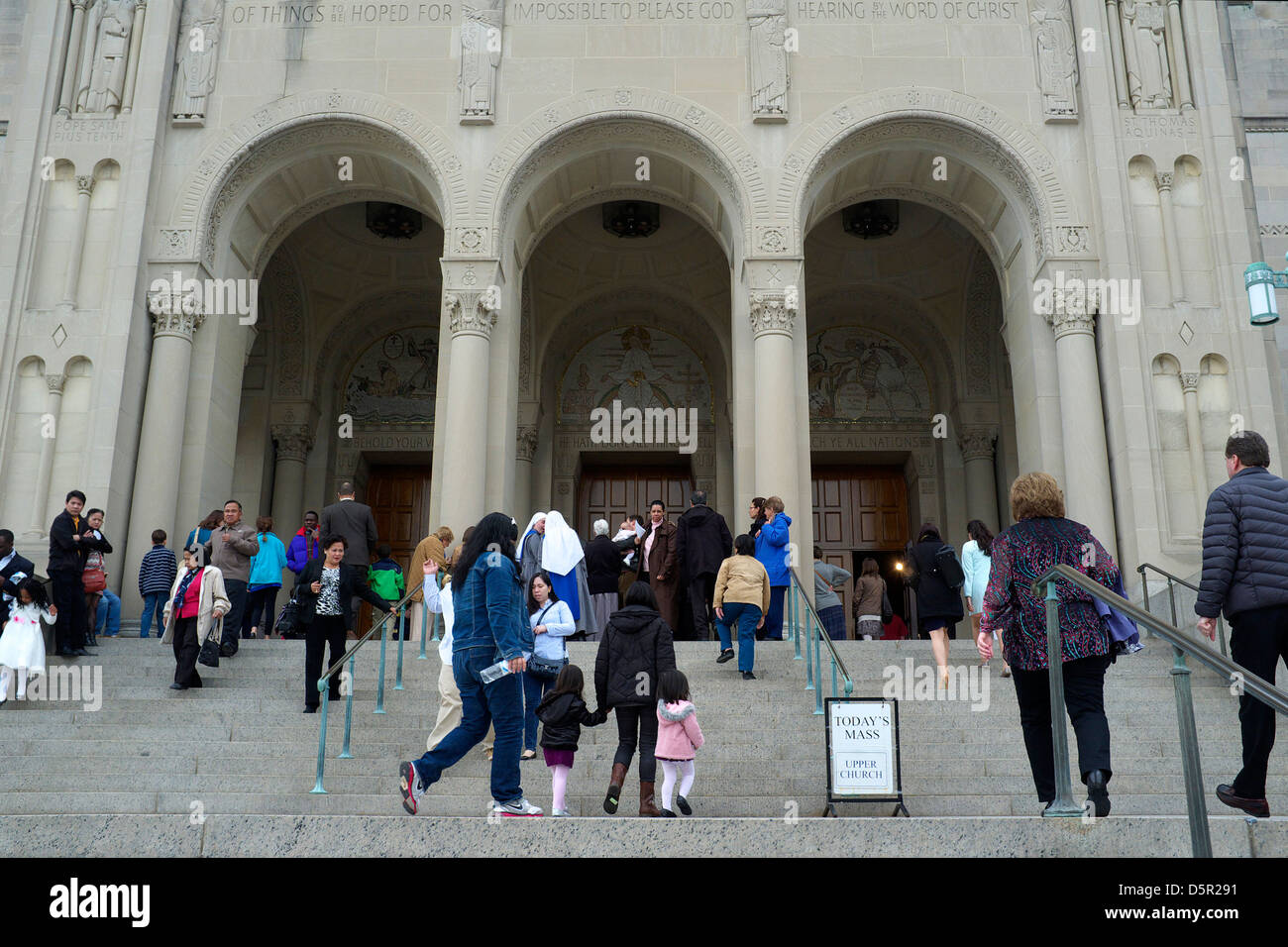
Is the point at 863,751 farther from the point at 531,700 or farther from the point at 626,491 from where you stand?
the point at 626,491

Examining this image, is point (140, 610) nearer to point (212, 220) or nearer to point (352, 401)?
point (212, 220)

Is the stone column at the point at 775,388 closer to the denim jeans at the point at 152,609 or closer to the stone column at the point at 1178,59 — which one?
the stone column at the point at 1178,59

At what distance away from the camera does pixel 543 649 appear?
27.3 ft

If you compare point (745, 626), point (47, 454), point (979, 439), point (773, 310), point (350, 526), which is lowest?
point (745, 626)

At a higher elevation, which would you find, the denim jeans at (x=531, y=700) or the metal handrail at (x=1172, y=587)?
the metal handrail at (x=1172, y=587)

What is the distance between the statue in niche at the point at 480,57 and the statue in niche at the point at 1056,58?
25.0 feet

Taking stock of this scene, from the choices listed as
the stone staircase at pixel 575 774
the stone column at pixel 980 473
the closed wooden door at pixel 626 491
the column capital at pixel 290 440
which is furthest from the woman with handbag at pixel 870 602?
the column capital at pixel 290 440

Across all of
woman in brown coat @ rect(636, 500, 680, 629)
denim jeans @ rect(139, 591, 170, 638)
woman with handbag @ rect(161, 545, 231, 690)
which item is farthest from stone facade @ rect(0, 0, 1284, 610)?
woman with handbag @ rect(161, 545, 231, 690)

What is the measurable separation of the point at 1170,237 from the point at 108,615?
46.5 feet

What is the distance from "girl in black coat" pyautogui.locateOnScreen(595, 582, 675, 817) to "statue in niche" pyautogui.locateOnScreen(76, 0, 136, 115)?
12.3 m

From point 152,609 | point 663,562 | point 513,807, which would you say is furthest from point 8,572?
point 513,807

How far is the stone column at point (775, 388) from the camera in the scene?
14477 mm

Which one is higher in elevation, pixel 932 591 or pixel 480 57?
pixel 480 57

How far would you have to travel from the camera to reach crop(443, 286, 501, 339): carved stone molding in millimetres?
15141
